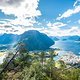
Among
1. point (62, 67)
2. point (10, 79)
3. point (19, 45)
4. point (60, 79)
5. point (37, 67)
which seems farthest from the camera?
point (62, 67)

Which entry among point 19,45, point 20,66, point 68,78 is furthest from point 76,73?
point 19,45

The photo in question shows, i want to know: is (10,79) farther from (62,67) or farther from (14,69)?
(62,67)

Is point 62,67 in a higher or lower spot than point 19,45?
lower

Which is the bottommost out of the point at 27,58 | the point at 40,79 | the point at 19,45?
the point at 27,58

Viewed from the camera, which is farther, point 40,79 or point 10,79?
point 10,79

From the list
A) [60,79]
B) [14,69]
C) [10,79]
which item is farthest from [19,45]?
[14,69]

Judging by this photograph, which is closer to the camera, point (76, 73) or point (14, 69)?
point (76, 73)

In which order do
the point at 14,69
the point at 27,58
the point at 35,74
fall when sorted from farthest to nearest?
the point at 27,58 < the point at 14,69 < the point at 35,74

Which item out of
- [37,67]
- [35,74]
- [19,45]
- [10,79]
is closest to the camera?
[19,45]

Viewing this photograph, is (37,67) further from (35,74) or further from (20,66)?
(20,66)
